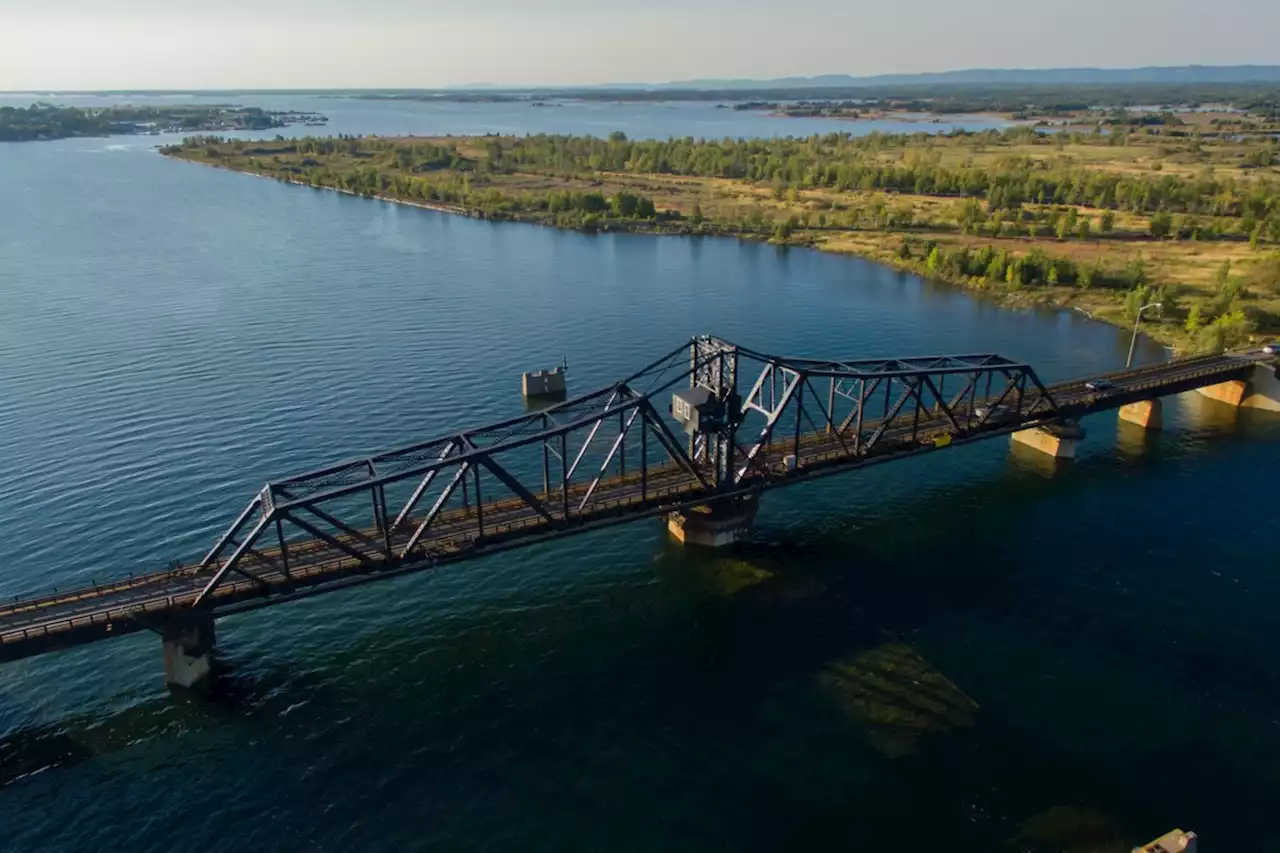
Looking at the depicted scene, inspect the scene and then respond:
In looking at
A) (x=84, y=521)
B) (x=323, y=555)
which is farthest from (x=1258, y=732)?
(x=84, y=521)

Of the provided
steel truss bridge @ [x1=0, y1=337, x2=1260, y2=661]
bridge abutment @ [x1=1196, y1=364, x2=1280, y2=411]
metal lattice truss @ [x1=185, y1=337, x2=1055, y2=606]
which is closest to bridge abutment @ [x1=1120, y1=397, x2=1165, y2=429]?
steel truss bridge @ [x1=0, y1=337, x2=1260, y2=661]

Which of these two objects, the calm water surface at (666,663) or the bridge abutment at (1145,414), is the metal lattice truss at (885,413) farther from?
the bridge abutment at (1145,414)

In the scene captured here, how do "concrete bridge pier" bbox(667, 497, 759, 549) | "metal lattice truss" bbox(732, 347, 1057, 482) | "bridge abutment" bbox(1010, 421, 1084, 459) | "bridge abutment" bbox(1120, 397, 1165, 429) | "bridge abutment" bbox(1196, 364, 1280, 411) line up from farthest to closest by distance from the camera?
"bridge abutment" bbox(1196, 364, 1280, 411) → "bridge abutment" bbox(1120, 397, 1165, 429) → "bridge abutment" bbox(1010, 421, 1084, 459) → "concrete bridge pier" bbox(667, 497, 759, 549) → "metal lattice truss" bbox(732, 347, 1057, 482)

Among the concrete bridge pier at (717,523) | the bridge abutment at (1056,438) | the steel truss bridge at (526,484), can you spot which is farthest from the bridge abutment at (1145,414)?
the concrete bridge pier at (717,523)

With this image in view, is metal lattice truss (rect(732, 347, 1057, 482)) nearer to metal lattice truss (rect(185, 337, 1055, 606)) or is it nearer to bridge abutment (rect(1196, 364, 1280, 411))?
metal lattice truss (rect(185, 337, 1055, 606))

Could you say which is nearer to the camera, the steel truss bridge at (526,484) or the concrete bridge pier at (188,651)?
the steel truss bridge at (526,484)
